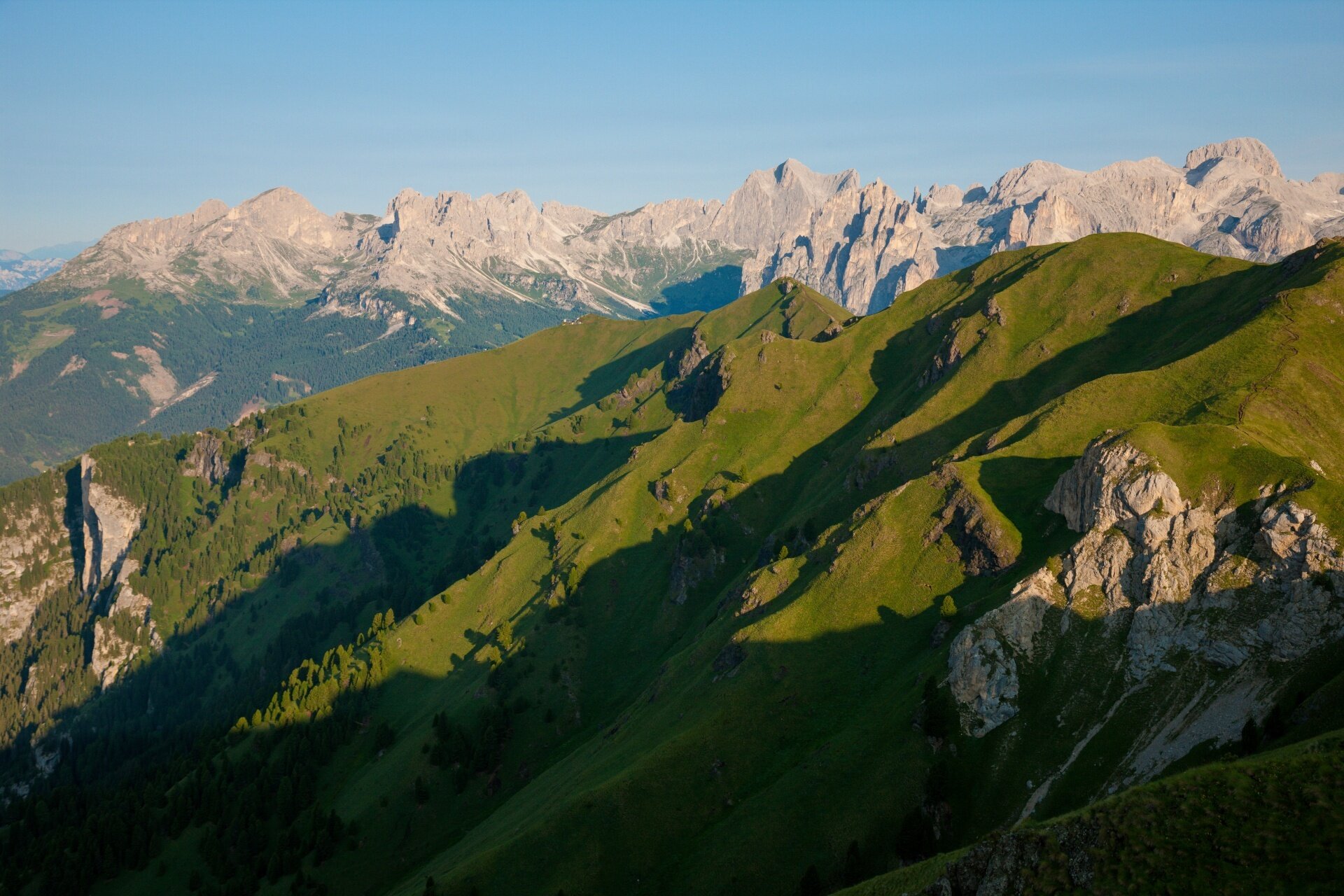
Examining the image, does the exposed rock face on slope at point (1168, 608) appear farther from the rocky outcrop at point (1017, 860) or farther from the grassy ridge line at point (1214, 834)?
the rocky outcrop at point (1017, 860)

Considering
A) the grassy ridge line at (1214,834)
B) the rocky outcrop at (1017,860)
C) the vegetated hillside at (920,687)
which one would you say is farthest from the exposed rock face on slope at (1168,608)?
the rocky outcrop at (1017,860)

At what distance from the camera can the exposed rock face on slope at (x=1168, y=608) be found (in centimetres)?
9019

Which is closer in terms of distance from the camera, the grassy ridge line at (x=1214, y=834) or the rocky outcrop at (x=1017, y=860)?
the grassy ridge line at (x=1214, y=834)

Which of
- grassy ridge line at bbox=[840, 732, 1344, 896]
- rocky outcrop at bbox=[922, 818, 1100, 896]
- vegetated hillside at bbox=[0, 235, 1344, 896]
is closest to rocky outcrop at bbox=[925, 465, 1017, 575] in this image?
vegetated hillside at bbox=[0, 235, 1344, 896]

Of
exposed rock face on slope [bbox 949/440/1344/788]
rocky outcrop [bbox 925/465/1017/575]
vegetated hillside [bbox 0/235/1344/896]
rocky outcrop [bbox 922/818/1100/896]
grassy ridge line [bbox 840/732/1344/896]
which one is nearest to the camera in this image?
grassy ridge line [bbox 840/732/1344/896]

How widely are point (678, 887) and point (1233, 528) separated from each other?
288 ft

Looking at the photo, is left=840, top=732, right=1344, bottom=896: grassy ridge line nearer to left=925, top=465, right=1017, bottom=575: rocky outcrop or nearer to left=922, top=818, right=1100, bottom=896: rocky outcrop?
left=922, top=818, right=1100, bottom=896: rocky outcrop

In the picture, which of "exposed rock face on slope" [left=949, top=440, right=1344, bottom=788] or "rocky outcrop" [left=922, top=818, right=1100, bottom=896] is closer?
"rocky outcrop" [left=922, top=818, right=1100, bottom=896]

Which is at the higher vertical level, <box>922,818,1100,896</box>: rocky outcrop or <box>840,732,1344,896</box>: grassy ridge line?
<box>840,732,1344,896</box>: grassy ridge line

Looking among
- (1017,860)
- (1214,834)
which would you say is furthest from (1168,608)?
(1017,860)

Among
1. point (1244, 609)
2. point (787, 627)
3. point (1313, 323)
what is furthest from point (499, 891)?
point (1313, 323)

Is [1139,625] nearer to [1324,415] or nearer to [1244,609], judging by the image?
[1244,609]

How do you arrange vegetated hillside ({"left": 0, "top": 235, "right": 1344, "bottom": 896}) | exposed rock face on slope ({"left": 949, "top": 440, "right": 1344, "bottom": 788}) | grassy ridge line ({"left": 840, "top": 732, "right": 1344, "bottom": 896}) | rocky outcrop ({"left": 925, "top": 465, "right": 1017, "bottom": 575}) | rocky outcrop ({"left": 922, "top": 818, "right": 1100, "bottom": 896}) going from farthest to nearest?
rocky outcrop ({"left": 925, "top": 465, "right": 1017, "bottom": 575}) < vegetated hillside ({"left": 0, "top": 235, "right": 1344, "bottom": 896}) < exposed rock face on slope ({"left": 949, "top": 440, "right": 1344, "bottom": 788}) < rocky outcrop ({"left": 922, "top": 818, "right": 1100, "bottom": 896}) < grassy ridge line ({"left": 840, "top": 732, "right": 1344, "bottom": 896})

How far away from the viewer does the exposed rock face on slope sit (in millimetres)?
90188
